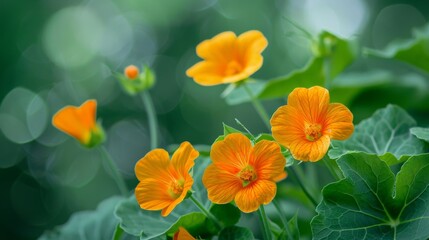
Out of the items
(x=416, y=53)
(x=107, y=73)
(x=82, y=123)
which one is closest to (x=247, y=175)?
(x=82, y=123)

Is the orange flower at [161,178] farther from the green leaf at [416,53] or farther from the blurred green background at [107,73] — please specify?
the blurred green background at [107,73]

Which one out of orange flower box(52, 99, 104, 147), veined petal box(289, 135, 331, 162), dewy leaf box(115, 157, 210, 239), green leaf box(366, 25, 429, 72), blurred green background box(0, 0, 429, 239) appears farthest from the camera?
blurred green background box(0, 0, 429, 239)

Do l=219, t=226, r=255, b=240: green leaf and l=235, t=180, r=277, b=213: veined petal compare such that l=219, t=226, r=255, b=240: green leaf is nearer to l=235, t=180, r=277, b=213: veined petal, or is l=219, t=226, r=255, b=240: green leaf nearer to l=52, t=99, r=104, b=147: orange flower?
l=235, t=180, r=277, b=213: veined petal

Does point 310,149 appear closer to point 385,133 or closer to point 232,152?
point 232,152

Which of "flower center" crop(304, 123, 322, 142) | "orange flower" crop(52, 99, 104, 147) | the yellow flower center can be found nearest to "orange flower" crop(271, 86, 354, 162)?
"flower center" crop(304, 123, 322, 142)

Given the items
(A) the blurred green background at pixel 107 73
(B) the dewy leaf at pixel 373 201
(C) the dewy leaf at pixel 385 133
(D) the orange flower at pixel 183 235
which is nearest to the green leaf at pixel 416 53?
(C) the dewy leaf at pixel 385 133

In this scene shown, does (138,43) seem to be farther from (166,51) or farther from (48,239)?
(48,239)
